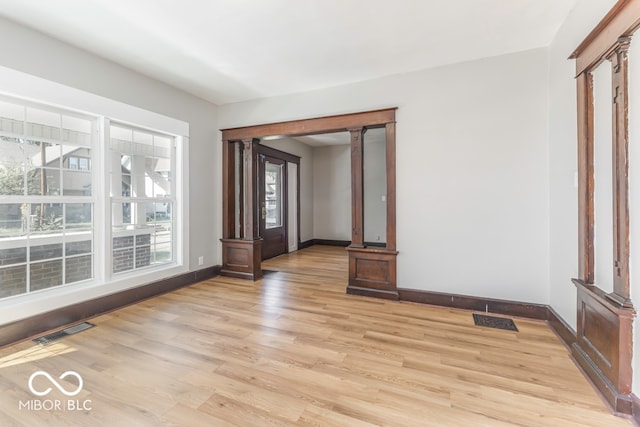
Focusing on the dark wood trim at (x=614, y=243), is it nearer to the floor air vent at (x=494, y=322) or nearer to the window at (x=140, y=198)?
the floor air vent at (x=494, y=322)

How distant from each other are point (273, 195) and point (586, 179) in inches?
208

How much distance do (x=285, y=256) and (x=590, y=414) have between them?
524cm

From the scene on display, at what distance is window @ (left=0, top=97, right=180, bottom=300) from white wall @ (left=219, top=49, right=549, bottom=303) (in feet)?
9.07

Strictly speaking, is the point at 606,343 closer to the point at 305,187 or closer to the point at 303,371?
the point at 303,371

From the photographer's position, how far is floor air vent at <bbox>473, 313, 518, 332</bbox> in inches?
106

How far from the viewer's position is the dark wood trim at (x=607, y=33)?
1550mm

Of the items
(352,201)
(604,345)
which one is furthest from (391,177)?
(604,345)

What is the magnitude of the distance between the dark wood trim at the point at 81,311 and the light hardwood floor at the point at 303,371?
0.13m

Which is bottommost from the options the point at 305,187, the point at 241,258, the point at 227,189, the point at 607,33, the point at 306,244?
the point at 306,244

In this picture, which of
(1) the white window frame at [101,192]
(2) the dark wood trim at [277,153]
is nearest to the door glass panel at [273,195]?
(2) the dark wood trim at [277,153]

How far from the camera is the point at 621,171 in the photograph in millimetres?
1626

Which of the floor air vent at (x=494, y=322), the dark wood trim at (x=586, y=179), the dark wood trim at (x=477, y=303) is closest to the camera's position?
the dark wood trim at (x=586, y=179)

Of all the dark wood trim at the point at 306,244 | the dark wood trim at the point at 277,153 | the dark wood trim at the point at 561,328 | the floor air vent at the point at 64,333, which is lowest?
the floor air vent at the point at 64,333

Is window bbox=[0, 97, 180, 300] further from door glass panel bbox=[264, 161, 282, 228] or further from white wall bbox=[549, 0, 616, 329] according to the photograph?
white wall bbox=[549, 0, 616, 329]
